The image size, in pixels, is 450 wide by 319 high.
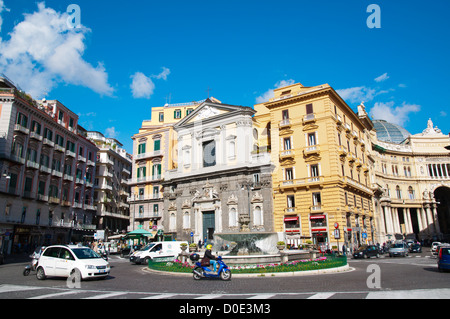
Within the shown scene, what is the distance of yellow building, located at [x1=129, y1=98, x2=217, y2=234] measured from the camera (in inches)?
1928

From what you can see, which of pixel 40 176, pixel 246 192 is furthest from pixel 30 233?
pixel 246 192

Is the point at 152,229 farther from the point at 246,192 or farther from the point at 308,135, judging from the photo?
the point at 308,135

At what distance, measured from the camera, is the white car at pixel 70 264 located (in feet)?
45.8

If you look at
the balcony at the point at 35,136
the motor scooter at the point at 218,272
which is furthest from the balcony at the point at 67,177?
the motor scooter at the point at 218,272

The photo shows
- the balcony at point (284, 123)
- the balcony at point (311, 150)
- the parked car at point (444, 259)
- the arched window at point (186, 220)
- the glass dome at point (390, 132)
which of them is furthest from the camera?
the glass dome at point (390, 132)

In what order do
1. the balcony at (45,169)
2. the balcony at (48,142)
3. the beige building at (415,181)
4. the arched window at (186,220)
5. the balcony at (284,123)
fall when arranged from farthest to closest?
the beige building at (415,181) < the arched window at (186,220) < the balcony at (48,142) < the balcony at (45,169) < the balcony at (284,123)

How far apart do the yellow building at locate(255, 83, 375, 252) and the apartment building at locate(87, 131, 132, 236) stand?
2950 cm

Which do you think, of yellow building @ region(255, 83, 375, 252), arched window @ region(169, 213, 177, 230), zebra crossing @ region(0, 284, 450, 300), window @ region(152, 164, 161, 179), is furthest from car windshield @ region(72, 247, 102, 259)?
window @ region(152, 164, 161, 179)

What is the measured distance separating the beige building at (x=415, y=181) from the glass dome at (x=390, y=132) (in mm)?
7882

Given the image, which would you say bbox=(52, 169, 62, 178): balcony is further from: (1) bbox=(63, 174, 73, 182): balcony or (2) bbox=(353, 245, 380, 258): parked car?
(2) bbox=(353, 245, 380, 258): parked car

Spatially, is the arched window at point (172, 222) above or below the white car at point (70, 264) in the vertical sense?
above

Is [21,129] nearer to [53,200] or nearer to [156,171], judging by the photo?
[53,200]

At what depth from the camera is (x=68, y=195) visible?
4412cm

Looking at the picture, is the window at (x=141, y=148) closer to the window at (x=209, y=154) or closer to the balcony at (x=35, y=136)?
the window at (x=209, y=154)
